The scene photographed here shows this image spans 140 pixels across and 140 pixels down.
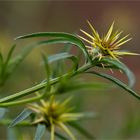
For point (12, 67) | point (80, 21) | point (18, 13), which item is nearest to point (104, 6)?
point (80, 21)

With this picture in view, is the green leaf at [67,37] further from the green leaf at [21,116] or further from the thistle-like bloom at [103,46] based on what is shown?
the green leaf at [21,116]

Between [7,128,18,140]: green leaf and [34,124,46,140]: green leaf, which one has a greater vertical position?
[34,124,46,140]: green leaf

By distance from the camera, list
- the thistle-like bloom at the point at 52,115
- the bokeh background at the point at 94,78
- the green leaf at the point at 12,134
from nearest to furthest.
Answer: the thistle-like bloom at the point at 52,115, the green leaf at the point at 12,134, the bokeh background at the point at 94,78

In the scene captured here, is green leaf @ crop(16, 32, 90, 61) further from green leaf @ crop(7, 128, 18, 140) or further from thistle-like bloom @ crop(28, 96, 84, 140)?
green leaf @ crop(7, 128, 18, 140)

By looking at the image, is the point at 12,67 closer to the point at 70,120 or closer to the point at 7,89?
the point at 70,120

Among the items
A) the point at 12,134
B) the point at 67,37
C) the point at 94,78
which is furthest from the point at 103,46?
the point at 94,78

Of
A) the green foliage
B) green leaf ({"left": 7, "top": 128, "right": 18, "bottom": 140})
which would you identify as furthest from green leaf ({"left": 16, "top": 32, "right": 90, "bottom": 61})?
green leaf ({"left": 7, "top": 128, "right": 18, "bottom": 140})

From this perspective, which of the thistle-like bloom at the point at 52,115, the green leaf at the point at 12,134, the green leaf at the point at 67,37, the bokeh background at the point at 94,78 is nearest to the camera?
the green leaf at the point at 67,37

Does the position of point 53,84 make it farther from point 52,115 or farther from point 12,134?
point 12,134

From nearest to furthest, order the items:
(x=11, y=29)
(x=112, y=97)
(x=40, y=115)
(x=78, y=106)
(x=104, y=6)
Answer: (x=40, y=115)
(x=78, y=106)
(x=112, y=97)
(x=11, y=29)
(x=104, y=6)

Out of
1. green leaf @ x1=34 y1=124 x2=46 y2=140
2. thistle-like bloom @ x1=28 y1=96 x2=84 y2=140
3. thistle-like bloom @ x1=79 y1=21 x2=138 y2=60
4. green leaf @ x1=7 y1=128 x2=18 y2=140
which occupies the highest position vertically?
thistle-like bloom @ x1=79 y1=21 x2=138 y2=60

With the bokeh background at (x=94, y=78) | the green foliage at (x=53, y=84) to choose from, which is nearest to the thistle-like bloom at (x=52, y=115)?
the green foliage at (x=53, y=84)
